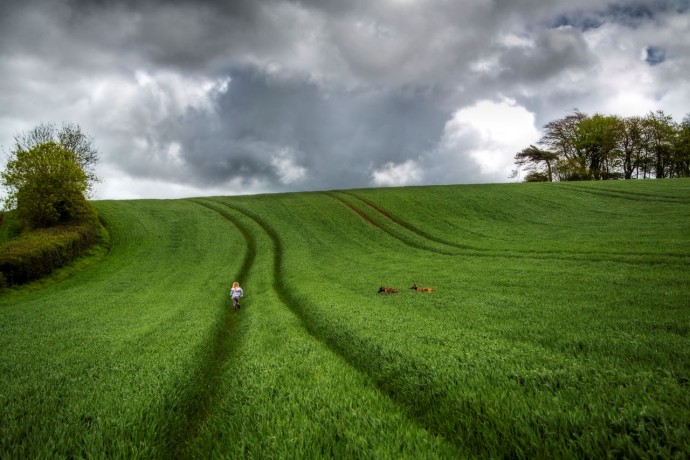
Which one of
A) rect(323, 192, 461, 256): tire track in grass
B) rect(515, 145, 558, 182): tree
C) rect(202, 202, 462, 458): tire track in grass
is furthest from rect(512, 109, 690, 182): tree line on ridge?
rect(202, 202, 462, 458): tire track in grass

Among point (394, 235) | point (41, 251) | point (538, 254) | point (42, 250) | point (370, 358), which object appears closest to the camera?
point (370, 358)

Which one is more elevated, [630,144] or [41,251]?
[630,144]

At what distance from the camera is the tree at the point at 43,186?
131ft

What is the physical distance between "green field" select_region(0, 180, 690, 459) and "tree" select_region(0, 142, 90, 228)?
14.5m

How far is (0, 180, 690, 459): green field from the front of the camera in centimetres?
547

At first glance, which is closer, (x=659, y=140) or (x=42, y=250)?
(x=42, y=250)

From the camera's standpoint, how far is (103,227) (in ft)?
163

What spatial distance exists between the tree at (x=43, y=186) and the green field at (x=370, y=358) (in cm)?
1452

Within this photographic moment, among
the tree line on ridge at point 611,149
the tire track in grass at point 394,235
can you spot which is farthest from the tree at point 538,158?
the tire track in grass at point 394,235

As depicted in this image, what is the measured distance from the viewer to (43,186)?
4053 cm

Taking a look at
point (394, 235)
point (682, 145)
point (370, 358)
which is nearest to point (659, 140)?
point (682, 145)

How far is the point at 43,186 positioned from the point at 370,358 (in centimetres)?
5132

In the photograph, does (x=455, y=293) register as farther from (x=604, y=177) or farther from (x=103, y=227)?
(x=604, y=177)

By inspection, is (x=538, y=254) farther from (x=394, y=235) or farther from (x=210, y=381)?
(x=210, y=381)
